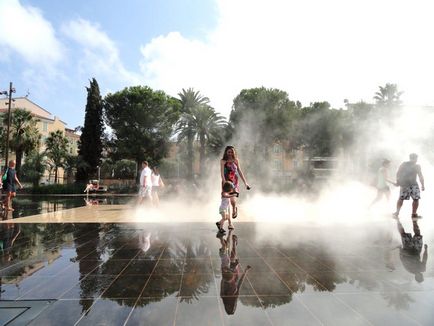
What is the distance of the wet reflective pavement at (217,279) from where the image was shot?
8.55 feet

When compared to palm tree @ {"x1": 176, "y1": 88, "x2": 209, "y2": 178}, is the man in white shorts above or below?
below

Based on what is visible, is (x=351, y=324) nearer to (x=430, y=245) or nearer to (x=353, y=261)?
(x=353, y=261)

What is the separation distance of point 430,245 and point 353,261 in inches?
76.9

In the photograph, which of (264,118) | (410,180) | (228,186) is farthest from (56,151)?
(410,180)

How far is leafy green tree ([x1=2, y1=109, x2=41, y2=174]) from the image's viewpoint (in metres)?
35.4

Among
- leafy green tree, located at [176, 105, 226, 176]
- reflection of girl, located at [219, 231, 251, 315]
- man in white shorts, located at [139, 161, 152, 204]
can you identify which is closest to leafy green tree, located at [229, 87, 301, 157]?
leafy green tree, located at [176, 105, 226, 176]

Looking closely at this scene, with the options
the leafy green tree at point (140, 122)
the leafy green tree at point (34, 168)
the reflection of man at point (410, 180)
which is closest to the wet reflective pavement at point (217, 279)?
the reflection of man at point (410, 180)

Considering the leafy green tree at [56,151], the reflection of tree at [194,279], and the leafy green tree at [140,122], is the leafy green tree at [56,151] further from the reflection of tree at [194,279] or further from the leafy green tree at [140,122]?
the reflection of tree at [194,279]

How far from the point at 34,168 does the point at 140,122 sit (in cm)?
1440

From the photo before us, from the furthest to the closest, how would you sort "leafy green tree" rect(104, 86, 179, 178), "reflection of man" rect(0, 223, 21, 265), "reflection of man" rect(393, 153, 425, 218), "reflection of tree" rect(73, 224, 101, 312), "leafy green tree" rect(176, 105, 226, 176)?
"leafy green tree" rect(104, 86, 179, 178) → "leafy green tree" rect(176, 105, 226, 176) → "reflection of man" rect(393, 153, 425, 218) → "reflection of man" rect(0, 223, 21, 265) → "reflection of tree" rect(73, 224, 101, 312)

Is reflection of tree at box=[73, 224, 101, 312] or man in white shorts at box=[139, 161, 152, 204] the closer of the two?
reflection of tree at box=[73, 224, 101, 312]

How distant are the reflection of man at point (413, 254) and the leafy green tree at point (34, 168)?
3622 centimetres

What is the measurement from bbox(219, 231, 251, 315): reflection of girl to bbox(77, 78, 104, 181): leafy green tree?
128 feet

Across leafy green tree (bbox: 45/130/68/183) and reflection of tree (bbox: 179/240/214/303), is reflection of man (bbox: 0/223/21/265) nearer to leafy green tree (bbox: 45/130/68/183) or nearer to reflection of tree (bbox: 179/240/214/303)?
reflection of tree (bbox: 179/240/214/303)
